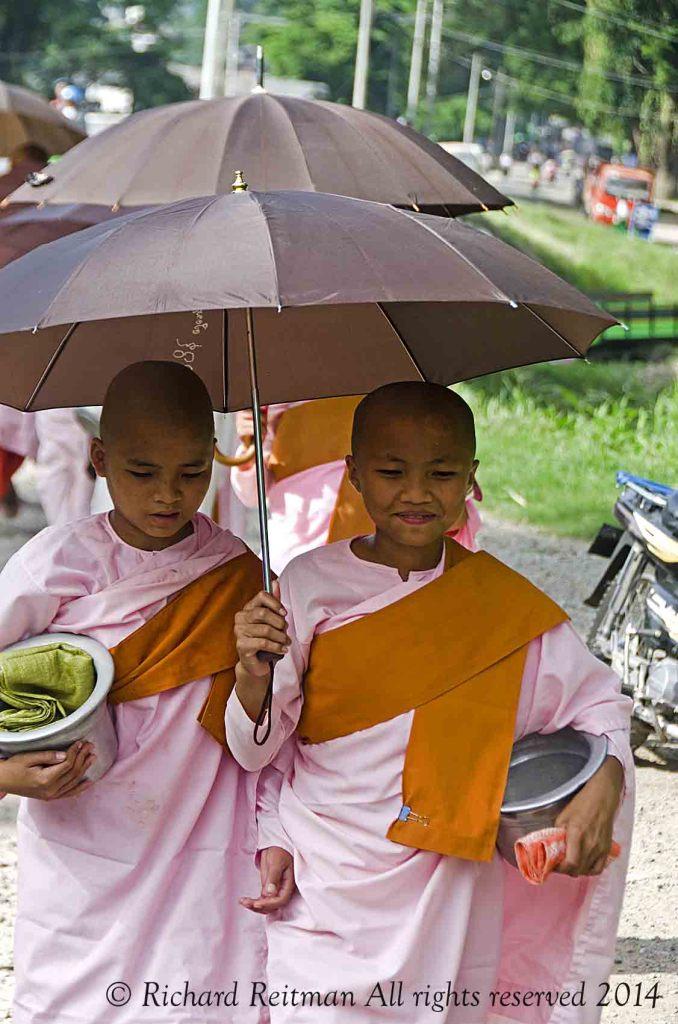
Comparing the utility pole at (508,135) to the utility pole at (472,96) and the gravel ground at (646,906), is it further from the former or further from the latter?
the gravel ground at (646,906)

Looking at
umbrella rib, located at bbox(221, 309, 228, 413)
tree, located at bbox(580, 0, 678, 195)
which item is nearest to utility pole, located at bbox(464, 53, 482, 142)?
tree, located at bbox(580, 0, 678, 195)

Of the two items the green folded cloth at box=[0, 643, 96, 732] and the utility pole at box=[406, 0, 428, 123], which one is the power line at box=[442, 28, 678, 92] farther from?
the green folded cloth at box=[0, 643, 96, 732]

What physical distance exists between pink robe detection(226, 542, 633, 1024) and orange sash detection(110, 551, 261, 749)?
0.13m

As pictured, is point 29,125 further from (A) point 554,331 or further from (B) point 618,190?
(B) point 618,190

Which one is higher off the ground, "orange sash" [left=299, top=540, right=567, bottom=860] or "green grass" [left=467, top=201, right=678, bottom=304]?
"orange sash" [left=299, top=540, right=567, bottom=860]

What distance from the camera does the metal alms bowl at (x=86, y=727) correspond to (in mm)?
2791

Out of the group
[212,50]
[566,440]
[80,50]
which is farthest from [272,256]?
[80,50]

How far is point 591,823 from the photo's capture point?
2.74 metres

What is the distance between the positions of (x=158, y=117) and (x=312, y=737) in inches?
98.1

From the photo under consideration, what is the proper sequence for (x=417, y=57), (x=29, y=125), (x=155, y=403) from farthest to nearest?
1. (x=417, y=57)
2. (x=29, y=125)
3. (x=155, y=403)

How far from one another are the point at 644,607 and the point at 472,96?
61.4 meters

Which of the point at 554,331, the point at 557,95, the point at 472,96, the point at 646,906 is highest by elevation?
the point at 554,331

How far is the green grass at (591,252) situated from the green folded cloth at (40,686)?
2240 cm

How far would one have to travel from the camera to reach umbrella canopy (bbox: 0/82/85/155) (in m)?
8.16
